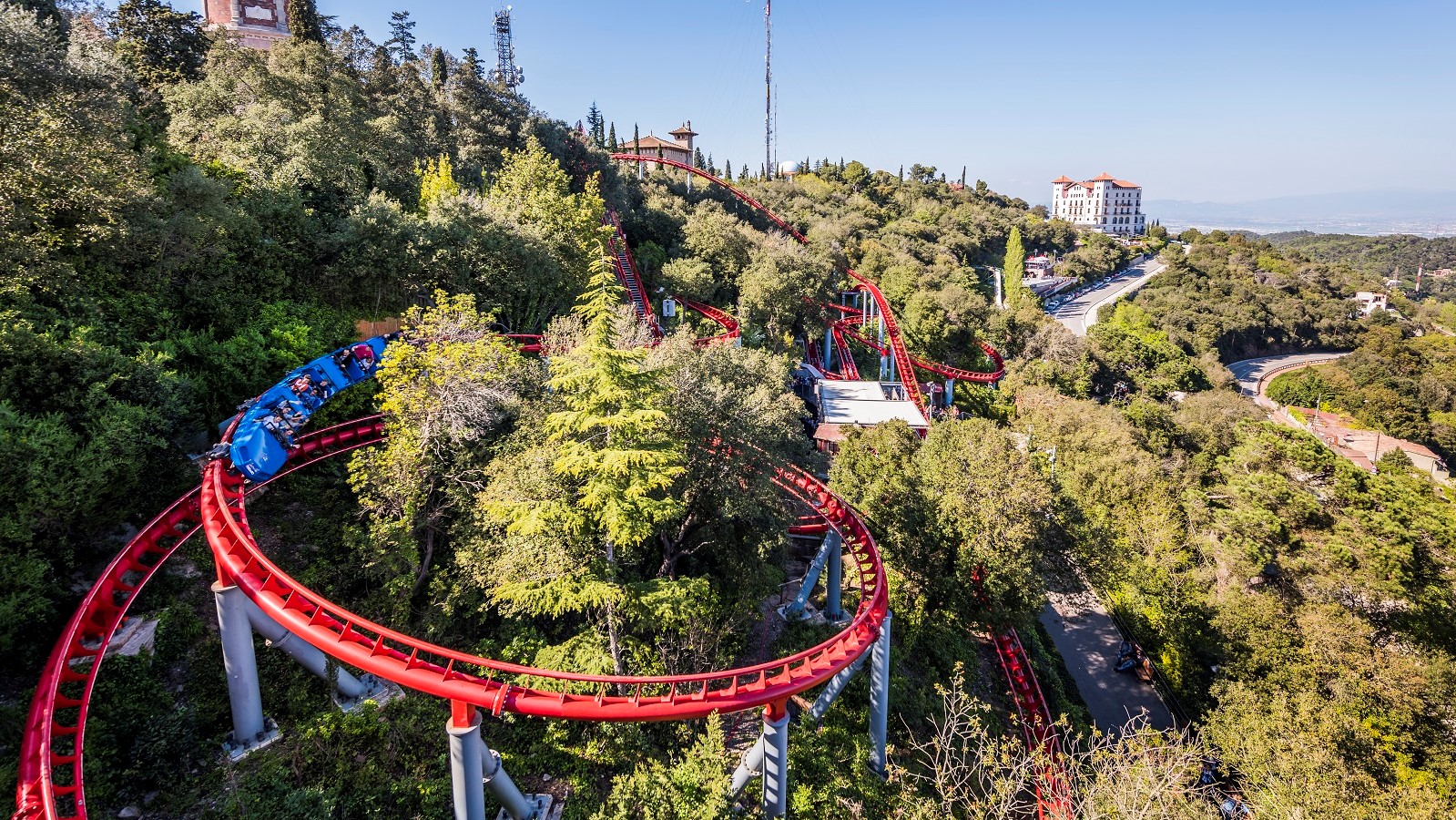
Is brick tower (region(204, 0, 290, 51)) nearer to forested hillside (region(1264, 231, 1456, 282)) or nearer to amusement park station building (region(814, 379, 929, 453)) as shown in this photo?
amusement park station building (region(814, 379, 929, 453))

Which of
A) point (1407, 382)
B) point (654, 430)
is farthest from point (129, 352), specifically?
point (1407, 382)

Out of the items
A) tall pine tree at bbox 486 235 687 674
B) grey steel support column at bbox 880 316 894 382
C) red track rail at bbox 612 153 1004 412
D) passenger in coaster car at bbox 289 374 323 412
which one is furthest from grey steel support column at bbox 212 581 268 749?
grey steel support column at bbox 880 316 894 382

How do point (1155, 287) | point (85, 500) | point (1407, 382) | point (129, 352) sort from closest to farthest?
1. point (85, 500)
2. point (129, 352)
3. point (1407, 382)
4. point (1155, 287)

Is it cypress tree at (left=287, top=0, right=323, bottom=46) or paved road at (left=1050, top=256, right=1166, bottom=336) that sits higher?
cypress tree at (left=287, top=0, right=323, bottom=46)

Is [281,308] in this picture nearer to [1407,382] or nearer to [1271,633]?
[1271,633]

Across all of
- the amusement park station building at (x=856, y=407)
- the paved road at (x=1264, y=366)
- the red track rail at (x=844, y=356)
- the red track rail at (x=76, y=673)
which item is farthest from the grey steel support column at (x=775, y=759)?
the paved road at (x=1264, y=366)

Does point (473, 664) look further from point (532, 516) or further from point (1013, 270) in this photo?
point (1013, 270)

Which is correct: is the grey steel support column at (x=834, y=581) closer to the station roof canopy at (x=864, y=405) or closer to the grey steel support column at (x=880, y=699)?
the grey steel support column at (x=880, y=699)
